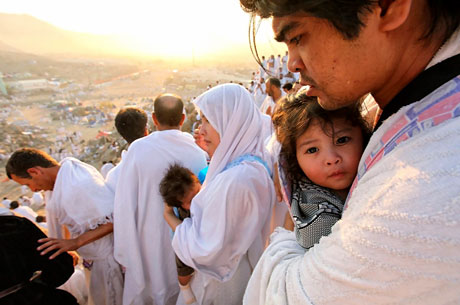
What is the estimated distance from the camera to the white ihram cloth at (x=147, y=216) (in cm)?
269

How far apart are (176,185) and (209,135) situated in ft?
1.61

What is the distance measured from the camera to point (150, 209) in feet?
9.11

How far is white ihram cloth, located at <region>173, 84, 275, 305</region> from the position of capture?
1870mm

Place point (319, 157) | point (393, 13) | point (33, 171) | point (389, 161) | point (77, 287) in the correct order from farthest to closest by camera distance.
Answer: point (77, 287), point (33, 171), point (319, 157), point (393, 13), point (389, 161)

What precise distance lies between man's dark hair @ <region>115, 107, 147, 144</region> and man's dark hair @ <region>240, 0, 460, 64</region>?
2.78 m

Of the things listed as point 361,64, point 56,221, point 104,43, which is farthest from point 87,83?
point 104,43

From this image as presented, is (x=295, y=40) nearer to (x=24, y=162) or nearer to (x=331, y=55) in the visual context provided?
(x=331, y=55)

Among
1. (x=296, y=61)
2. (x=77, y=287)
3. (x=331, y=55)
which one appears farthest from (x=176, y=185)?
(x=77, y=287)

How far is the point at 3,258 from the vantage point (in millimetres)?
1898

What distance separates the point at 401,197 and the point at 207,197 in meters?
1.45

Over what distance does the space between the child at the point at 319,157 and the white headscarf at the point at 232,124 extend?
0.67 metres

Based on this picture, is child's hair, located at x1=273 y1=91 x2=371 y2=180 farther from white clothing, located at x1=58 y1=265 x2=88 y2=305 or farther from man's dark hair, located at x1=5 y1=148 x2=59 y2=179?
white clothing, located at x1=58 y1=265 x2=88 y2=305

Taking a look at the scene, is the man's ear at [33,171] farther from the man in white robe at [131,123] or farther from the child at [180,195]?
the child at [180,195]

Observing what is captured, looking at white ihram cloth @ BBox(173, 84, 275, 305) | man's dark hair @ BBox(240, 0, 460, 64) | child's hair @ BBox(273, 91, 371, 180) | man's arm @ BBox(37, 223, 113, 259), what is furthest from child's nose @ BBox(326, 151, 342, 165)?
man's arm @ BBox(37, 223, 113, 259)
